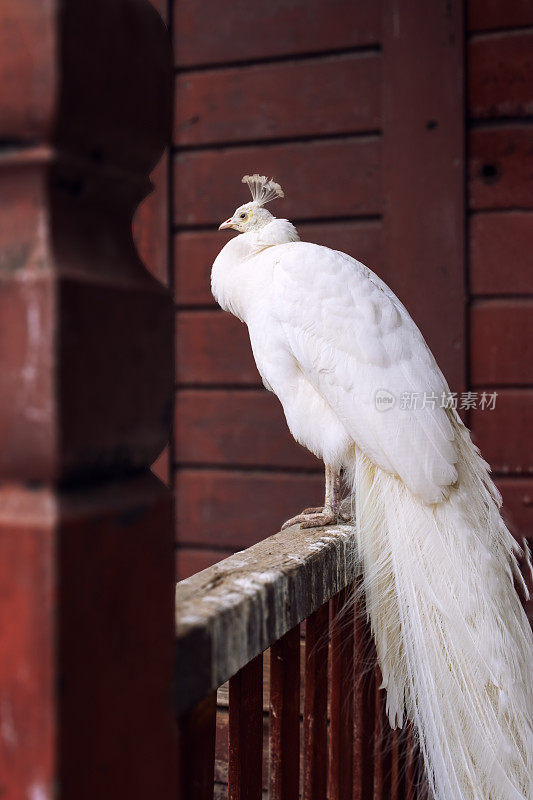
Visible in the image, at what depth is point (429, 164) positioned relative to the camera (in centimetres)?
176

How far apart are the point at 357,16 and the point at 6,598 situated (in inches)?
75.0

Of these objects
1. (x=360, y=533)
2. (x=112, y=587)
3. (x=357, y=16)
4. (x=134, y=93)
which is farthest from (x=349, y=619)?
(x=357, y=16)

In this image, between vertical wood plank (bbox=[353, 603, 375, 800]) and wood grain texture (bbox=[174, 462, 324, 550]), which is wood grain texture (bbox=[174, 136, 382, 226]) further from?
vertical wood plank (bbox=[353, 603, 375, 800])

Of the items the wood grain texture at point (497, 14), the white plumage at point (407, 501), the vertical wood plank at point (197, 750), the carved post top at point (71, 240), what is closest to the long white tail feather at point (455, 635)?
the white plumage at point (407, 501)

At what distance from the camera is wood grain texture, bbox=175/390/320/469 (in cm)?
195

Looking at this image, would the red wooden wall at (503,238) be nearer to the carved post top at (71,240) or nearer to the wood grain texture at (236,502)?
the wood grain texture at (236,502)

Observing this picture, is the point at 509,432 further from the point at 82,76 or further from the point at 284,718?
the point at 82,76

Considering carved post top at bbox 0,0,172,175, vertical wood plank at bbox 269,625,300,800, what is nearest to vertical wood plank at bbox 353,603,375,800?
vertical wood plank at bbox 269,625,300,800

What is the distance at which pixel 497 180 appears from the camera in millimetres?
1733

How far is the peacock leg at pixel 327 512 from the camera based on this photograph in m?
1.20

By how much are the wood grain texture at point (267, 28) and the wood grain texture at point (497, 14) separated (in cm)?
24

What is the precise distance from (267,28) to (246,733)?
6.09 ft

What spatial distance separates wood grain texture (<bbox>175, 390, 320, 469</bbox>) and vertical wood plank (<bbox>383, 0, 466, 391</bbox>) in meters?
0.48

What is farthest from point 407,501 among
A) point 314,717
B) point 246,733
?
point 246,733
